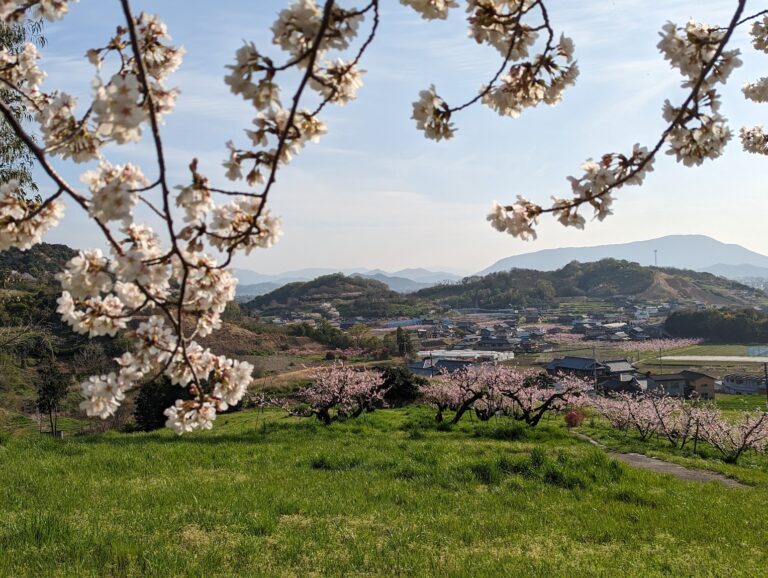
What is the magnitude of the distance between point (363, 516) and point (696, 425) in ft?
46.4

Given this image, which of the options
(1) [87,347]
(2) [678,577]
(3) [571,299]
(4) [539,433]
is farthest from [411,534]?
(3) [571,299]

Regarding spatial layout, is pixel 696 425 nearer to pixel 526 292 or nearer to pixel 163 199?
pixel 163 199

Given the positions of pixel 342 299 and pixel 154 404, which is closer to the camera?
pixel 154 404

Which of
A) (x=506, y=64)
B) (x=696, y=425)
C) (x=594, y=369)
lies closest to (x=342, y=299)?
(x=594, y=369)

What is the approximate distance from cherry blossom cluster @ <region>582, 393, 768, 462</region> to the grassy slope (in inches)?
264

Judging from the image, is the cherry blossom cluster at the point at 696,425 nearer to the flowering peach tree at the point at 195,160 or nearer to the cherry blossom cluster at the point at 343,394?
the cherry blossom cluster at the point at 343,394

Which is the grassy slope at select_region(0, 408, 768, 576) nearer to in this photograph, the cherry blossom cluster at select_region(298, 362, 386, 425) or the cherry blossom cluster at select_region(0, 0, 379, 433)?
the cherry blossom cluster at select_region(0, 0, 379, 433)

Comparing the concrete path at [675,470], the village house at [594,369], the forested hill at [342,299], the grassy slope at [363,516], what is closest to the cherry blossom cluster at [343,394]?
the concrete path at [675,470]

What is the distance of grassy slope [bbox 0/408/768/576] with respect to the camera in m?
4.76

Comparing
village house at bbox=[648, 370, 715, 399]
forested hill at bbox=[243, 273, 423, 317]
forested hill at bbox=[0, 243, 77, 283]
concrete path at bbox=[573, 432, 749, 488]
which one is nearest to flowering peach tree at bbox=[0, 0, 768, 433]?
concrete path at bbox=[573, 432, 749, 488]

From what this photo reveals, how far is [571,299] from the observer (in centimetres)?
13562

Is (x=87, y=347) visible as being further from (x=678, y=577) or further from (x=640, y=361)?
(x=640, y=361)

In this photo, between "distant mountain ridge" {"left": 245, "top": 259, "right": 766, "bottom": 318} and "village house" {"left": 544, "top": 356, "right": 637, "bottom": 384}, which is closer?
"village house" {"left": 544, "top": 356, "right": 637, "bottom": 384}

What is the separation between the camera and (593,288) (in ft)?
470
